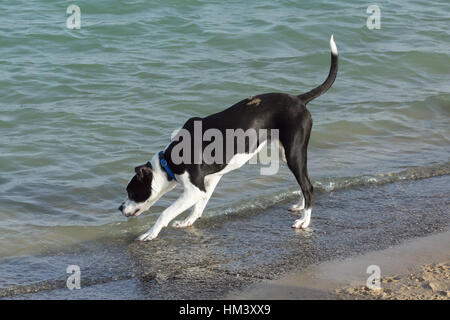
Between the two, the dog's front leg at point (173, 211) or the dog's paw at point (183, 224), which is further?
the dog's paw at point (183, 224)

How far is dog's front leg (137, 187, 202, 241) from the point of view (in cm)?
591

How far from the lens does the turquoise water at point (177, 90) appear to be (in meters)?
7.13

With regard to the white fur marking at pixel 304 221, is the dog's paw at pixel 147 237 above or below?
below

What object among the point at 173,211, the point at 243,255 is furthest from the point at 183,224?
the point at 243,255

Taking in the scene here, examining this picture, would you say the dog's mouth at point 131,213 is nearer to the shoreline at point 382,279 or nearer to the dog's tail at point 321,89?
the shoreline at point 382,279

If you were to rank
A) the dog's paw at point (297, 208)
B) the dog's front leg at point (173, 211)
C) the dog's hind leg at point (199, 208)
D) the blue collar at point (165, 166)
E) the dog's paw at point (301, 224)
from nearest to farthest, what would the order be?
the dog's front leg at point (173, 211) < the blue collar at point (165, 166) < the dog's paw at point (301, 224) < the dog's hind leg at point (199, 208) < the dog's paw at point (297, 208)

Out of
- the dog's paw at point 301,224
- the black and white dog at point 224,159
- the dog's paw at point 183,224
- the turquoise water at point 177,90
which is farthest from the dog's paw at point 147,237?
the dog's paw at point 301,224

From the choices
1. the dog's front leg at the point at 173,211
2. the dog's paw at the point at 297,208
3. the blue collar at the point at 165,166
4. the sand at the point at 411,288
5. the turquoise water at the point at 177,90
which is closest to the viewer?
the sand at the point at 411,288

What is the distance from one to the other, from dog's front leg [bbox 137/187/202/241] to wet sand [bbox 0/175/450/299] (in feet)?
0.30

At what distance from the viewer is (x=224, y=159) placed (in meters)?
6.10

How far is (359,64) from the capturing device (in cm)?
1222

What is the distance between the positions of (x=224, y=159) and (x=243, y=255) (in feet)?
3.17

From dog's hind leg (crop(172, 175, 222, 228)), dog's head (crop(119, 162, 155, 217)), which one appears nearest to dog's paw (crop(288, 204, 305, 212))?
dog's hind leg (crop(172, 175, 222, 228))

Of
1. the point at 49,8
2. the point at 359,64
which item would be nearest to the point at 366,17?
the point at 359,64
